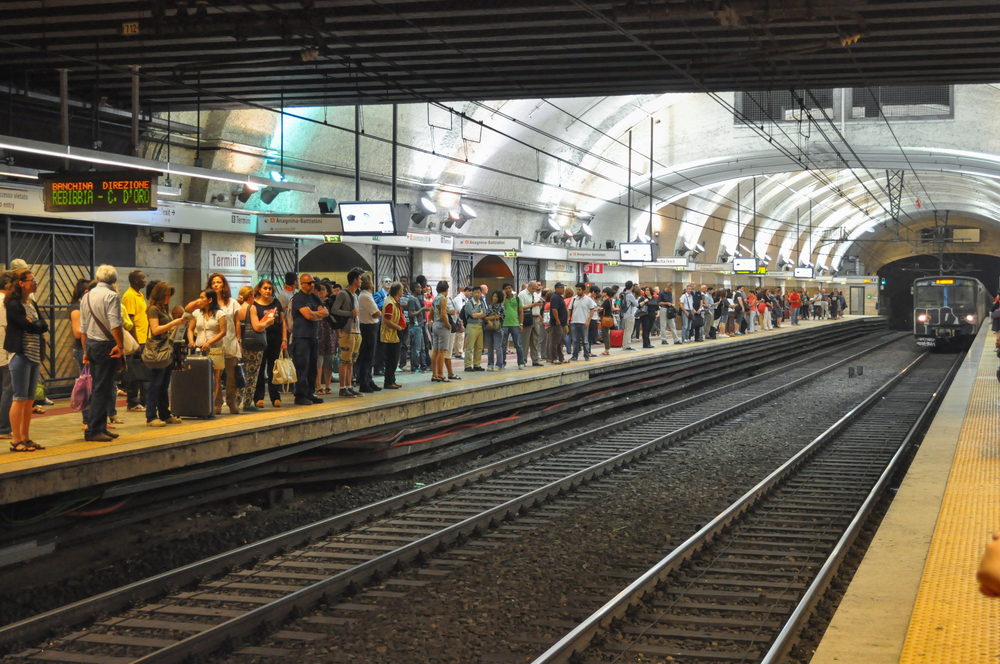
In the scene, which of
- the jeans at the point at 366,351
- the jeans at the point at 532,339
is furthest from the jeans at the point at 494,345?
the jeans at the point at 366,351

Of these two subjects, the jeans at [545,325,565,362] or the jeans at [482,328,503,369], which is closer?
the jeans at [482,328,503,369]

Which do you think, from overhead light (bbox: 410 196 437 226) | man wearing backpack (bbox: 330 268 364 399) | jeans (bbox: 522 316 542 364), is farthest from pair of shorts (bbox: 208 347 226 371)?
overhead light (bbox: 410 196 437 226)

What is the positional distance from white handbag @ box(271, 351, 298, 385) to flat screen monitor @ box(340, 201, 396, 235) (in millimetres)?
4310

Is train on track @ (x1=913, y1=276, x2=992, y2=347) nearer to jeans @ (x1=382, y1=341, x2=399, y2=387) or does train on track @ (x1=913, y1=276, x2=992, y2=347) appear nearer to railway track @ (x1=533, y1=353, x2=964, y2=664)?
railway track @ (x1=533, y1=353, x2=964, y2=664)

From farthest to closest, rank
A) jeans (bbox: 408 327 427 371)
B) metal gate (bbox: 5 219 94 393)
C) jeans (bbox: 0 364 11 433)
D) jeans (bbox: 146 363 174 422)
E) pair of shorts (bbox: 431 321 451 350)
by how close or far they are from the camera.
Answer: jeans (bbox: 408 327 427 371), pair of shorts (bbox: 431 321 451 350), metal gate (bbox: 5 219 94 393), jeans (bbox: 146 363 174 422), jeans (bbox: 0 364 11 433)

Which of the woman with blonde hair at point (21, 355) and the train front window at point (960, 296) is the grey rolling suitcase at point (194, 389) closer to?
the woman with blonde hair at point (21, 355)

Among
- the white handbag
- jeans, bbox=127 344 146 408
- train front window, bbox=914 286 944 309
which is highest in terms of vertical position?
train front window, bbox=914 286 944 309

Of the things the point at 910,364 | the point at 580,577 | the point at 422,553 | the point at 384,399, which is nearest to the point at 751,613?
the point at 580,577

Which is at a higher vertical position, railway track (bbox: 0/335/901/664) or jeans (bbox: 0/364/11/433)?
jeans (bbox: 0/364/11/433)

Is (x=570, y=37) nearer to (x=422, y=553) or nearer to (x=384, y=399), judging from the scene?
(x=384, y=399)

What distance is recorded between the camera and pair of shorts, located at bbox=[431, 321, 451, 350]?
13148 mm

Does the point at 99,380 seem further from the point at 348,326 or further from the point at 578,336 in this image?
the point at 578,336

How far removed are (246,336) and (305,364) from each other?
105cm

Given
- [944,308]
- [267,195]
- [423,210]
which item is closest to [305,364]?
[267,195]
